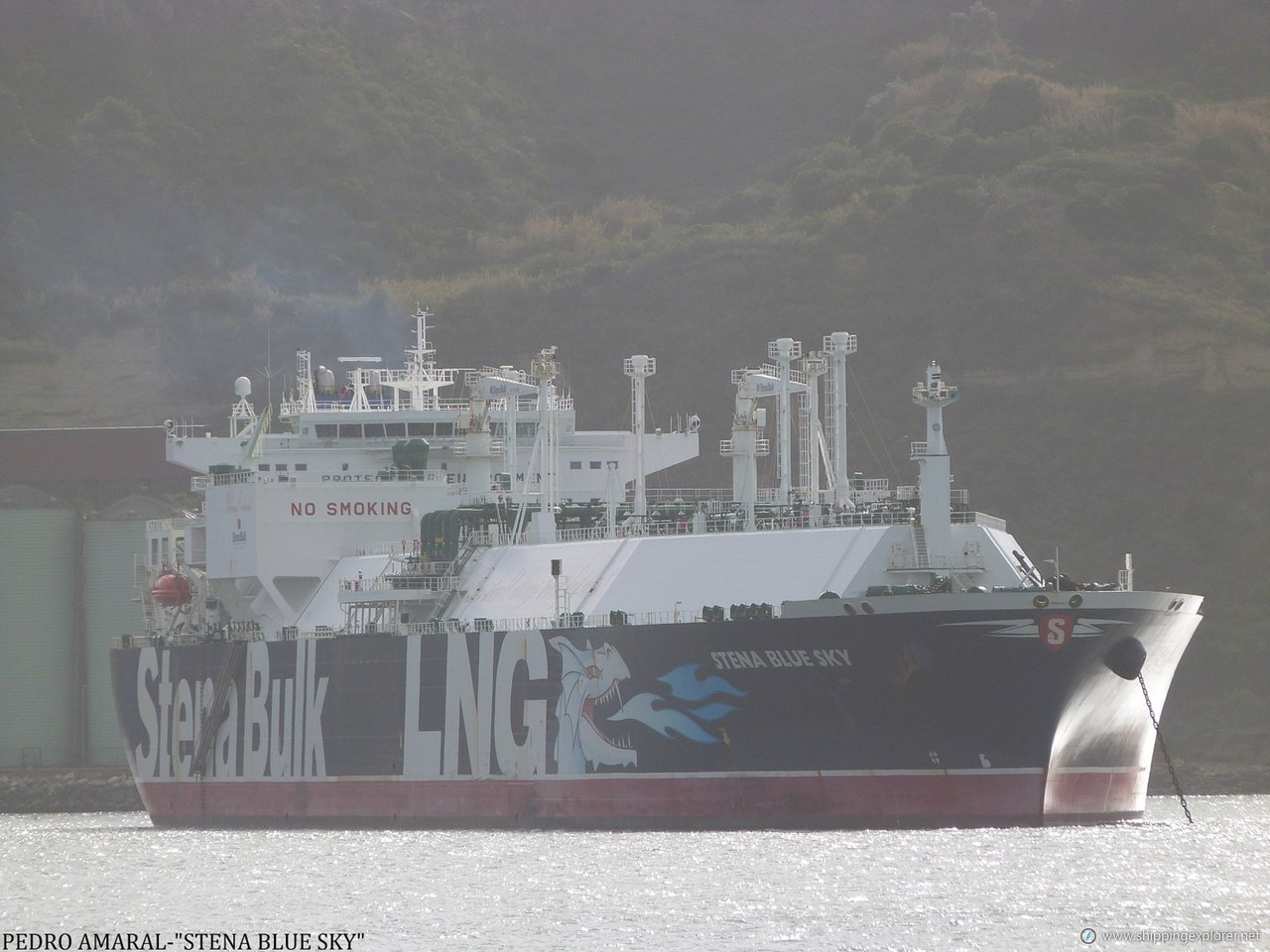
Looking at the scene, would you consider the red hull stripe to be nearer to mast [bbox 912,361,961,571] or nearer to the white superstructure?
the white superstructure

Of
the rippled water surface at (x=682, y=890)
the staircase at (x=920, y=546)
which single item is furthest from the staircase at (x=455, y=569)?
the staircase at (x=920, y=546)

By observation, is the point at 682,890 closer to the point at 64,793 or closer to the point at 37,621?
the point at 64,793

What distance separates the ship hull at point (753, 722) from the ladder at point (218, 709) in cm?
443

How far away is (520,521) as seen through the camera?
6166cm

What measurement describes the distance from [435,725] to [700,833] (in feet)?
27.7

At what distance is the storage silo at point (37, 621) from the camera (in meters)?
96.8

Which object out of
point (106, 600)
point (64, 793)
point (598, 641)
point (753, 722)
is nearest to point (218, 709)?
point (598, 641)

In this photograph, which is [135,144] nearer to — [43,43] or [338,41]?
[43,43]

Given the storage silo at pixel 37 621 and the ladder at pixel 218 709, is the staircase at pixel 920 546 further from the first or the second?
the storage silo at pixel 37 621

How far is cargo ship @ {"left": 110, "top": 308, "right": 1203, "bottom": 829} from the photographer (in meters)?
50.2

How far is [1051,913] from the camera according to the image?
4038 cm

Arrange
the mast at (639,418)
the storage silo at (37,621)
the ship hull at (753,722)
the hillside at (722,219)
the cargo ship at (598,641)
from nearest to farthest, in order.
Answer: the ship hull at (753,722), the cargo ship at (598,641), the mast at (639,418), the storage silo at (37,621), the hillside at (722,219)

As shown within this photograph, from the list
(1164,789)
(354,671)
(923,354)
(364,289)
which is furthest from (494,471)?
(364,289)

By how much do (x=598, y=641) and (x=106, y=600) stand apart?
4648cm
